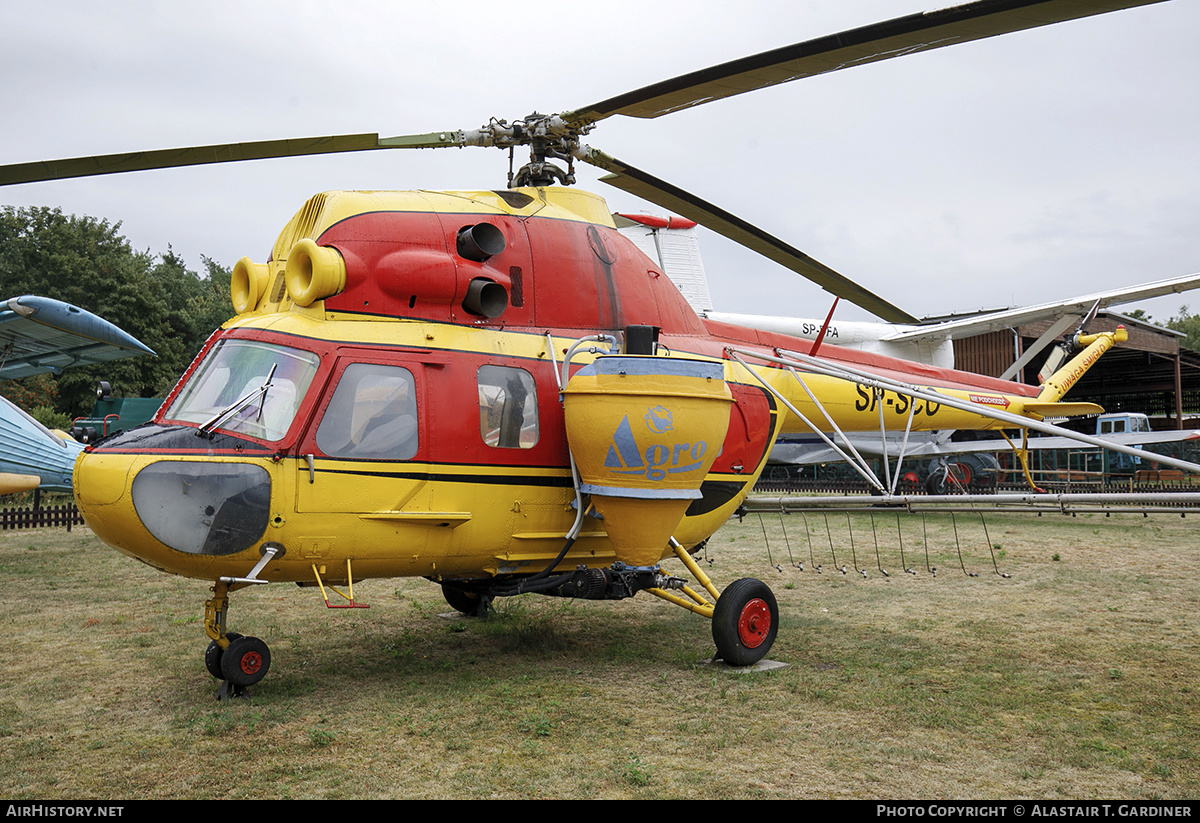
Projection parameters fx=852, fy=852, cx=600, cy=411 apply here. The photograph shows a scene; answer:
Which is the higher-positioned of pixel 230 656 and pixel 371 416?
pixel 371 416

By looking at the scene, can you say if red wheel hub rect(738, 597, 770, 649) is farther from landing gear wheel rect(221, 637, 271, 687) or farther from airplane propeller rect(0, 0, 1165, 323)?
landing gear wheel rect(221, 637, 271, 687)

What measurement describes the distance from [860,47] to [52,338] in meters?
14.0

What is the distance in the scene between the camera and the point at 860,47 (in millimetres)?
5250

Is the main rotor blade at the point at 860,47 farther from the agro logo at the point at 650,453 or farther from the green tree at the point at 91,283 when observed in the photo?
the green tree at the point at 91,283

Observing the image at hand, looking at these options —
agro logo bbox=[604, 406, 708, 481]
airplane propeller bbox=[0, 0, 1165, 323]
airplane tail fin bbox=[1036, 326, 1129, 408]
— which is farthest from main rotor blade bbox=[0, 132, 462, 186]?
airplane tail fin bbox=[1036, 326, 1129, 408]

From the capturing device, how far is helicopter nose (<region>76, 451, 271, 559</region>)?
5.58 meters

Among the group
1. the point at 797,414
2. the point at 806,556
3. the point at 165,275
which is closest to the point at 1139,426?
the point at 806,556

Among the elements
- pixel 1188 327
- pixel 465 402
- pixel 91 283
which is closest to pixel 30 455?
pixel 465 402

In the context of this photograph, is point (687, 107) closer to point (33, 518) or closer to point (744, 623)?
point (744, 623)

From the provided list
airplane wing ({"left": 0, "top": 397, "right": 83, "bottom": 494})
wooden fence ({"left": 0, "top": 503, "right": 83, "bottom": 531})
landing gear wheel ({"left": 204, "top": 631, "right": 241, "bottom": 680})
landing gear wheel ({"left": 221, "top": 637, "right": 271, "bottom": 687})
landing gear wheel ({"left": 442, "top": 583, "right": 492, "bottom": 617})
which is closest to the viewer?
landing gear wheel ({"left": 221, "top": 637, "right": 271, "bottom": 687})

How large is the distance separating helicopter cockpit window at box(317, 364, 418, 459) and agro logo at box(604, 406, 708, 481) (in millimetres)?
1546
